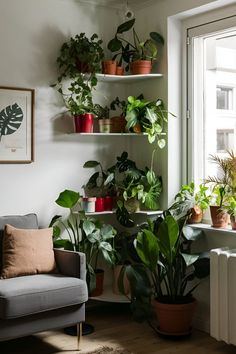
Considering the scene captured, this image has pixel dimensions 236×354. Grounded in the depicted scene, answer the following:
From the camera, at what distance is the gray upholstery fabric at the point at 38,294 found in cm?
303

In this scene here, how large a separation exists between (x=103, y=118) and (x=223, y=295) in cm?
173

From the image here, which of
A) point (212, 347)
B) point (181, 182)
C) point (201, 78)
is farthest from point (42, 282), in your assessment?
point (201, 78)

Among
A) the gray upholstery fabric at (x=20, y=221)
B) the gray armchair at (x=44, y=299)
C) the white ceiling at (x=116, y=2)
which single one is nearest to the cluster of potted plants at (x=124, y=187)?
the gray upholstery fabric at (x=20, y=221)

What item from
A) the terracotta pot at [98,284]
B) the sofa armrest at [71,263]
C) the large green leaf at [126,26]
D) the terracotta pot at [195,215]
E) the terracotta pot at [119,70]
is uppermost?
the large green leaf at [126,26]

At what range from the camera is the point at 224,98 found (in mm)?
4004

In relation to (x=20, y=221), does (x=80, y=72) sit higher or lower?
higher

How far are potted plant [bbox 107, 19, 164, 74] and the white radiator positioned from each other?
1610 mm

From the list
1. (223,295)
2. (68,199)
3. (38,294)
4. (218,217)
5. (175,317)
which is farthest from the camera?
(68,199)

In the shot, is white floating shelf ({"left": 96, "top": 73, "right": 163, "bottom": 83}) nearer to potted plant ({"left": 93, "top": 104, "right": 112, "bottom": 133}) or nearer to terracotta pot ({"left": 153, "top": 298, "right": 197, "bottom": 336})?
potted plant ({"left": 93, "top": 104, "right": 112, "bottom": 133})

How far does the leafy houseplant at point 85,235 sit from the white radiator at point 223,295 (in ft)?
2.77

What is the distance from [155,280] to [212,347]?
62cm

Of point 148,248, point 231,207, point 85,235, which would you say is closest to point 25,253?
point 85,235

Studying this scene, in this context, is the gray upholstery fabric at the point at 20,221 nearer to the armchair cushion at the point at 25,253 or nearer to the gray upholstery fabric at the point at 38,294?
the armchair cushion at the point at 25,253

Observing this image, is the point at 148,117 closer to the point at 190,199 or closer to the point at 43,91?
the point at 190,199
